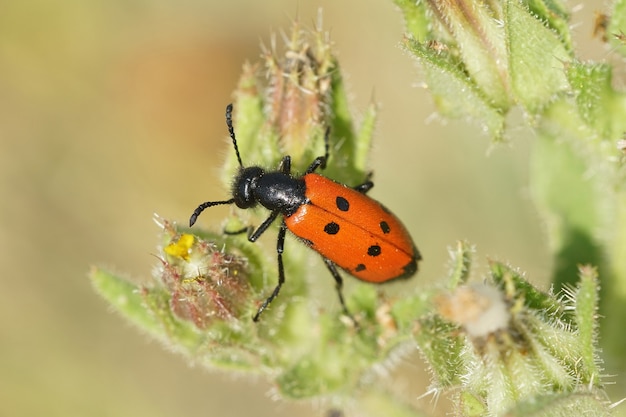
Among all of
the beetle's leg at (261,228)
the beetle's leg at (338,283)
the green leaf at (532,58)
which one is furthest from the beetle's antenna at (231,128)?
the green leaf at (532,58)

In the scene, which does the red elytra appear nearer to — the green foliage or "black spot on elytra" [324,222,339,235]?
"black spot on elytra" [324,222,339,235]

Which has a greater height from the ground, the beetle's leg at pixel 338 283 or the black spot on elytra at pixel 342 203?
the black spot on elytra at pixel 342 203

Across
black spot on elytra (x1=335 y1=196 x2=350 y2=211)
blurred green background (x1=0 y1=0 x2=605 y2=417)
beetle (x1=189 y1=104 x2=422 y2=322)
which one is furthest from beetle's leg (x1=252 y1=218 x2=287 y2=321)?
blurred green background (x1=0 y1=0 x2=605 y2=417)

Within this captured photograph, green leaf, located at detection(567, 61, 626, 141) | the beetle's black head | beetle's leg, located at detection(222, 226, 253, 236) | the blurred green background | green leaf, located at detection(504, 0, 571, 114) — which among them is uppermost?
the blurred green background

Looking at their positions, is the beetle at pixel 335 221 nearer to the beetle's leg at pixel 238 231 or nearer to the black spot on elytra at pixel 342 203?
the black spot on elytra at pixel 342 203

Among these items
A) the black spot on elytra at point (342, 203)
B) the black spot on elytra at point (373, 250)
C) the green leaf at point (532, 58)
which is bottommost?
the green leaf at point (532, 58)

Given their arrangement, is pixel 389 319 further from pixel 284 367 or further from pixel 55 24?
pixel 55 24

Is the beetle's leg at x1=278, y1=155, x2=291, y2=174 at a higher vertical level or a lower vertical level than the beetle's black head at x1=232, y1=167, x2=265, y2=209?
lower
